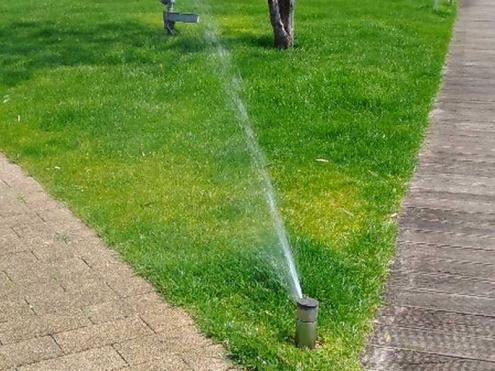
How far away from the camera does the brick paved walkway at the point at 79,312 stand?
3.91m

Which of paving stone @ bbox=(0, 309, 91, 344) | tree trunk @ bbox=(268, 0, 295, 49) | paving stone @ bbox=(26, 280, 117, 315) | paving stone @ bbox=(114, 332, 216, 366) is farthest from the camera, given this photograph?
tree trunk @ bbox=(268, 0, 295, 49)

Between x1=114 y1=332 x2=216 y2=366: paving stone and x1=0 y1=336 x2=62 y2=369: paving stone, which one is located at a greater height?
Answer: x1=0 y1=336 x2=62 y2=369: paving stone

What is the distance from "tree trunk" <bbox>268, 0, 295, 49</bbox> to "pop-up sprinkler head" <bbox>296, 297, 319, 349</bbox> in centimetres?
723

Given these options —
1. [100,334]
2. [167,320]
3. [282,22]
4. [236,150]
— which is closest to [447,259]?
[167,320]

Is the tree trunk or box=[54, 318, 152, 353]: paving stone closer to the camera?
box=[54, 318, 152, 353]: paving stone

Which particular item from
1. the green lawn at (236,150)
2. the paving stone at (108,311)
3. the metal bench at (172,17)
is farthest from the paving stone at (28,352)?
the metal bench at (172,17)

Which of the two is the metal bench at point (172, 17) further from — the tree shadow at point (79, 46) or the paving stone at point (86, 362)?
the paving stone at point (86, 362)

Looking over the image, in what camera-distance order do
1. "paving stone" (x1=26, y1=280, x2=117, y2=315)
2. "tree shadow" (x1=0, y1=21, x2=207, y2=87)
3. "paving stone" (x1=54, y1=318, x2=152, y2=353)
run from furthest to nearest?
"tree shadow" (x1=0, y1=21, x2=207, y2=87) → "paving stone" (x1=26, y1=280, x2=117, y2=315) → "paving stone" (x1=54, y1=318, x2=152, y2=353)

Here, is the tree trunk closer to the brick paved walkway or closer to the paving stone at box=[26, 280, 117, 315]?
the brick paved walkway

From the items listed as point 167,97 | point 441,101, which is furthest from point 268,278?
point 441,101

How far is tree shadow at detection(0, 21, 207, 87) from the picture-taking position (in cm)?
1037

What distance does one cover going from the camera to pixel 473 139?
25.0 feet

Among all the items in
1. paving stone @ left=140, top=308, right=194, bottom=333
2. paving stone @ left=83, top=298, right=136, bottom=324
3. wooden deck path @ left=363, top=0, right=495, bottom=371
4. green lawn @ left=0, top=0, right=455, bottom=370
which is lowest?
wooden deck path @ left=363, top=0, right=495, bottom=371

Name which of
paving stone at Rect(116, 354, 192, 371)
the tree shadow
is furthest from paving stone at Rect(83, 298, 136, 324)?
the tree shadow
